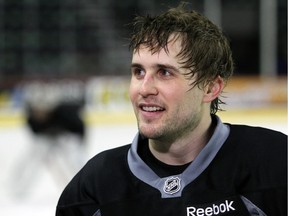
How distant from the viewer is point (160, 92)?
1.51 meters

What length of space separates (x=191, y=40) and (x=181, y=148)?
0.79 ft

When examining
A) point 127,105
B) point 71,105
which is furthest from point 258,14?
point 71,105

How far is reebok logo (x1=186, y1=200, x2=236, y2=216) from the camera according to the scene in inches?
58.9

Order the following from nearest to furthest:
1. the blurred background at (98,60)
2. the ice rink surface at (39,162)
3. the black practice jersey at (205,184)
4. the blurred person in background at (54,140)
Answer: the black practice jersey at (205,184), the ice rink surface at (39,162), the blurred person in background at (54,140), the blurred background at (98,60)

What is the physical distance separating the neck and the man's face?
0.03 m

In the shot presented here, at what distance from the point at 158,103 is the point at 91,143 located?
450 cm

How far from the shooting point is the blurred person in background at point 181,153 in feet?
4.93

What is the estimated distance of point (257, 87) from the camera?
751cm

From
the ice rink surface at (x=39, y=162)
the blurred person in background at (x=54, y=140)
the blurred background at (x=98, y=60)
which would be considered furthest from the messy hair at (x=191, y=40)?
the blurred background at (x=98, y=60)

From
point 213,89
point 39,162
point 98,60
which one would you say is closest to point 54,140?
point 39,162

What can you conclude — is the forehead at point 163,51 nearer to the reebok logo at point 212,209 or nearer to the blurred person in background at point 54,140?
the reebok logo at point 212,209

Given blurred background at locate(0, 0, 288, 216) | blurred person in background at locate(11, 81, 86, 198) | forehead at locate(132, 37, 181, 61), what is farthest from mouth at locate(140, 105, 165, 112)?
blurred background at locate(0, 0, 288, 216)

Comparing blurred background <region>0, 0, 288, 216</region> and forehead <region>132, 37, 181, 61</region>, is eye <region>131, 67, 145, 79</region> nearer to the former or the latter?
forehead <region>132, 37, 181, 61</region>

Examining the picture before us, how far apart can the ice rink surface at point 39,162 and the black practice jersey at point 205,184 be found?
3.01 metres
